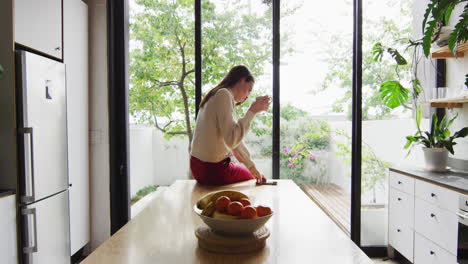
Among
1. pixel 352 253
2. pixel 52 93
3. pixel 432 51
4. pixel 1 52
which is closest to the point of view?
pixel 352 253

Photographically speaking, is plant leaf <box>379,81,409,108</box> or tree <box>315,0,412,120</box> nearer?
plant leaf <box>379,81,409,108</box>

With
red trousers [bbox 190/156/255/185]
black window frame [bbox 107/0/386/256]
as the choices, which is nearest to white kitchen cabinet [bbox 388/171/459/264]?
black window frame [bbox 107/0/386/256]

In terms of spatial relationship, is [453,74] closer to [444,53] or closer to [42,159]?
[444,53]

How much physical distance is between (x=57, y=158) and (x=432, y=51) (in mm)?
3020

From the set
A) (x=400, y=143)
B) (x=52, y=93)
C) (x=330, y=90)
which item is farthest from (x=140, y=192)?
(x=400, y=143)

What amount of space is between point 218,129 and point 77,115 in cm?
152

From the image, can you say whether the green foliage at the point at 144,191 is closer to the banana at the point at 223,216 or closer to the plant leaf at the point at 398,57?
the banana at the point at 223,216

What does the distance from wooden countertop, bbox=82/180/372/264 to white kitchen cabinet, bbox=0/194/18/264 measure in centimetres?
104

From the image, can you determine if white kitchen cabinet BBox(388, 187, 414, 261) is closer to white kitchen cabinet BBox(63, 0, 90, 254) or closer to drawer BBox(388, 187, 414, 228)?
drawer BBox(388, 187, 414, 228)

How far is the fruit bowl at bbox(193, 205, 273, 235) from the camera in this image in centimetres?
76

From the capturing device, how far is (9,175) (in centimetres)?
175

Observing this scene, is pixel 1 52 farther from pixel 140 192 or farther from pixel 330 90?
pixel 330 90

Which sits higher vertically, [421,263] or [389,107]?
[389,107]

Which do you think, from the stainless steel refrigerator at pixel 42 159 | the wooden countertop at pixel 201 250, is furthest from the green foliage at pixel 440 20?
the stainless steel refrigerator at pixel 42 159
